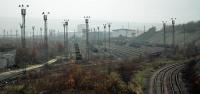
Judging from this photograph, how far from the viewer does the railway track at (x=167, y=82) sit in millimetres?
30734

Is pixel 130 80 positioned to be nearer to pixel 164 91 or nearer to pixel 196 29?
pixel 164 91

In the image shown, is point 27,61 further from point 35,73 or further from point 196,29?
point 196,29

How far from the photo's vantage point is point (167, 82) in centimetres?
3516

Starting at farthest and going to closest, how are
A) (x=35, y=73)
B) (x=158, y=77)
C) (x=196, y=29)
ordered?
(x=196, y=29), (x=35, y=73), (x=158, y=77)

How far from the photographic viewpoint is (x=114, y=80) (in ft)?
106

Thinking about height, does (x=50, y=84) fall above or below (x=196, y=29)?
below

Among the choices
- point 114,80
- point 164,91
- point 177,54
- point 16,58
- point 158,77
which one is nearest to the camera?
point 164,91

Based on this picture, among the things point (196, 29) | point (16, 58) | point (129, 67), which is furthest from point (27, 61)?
point (196, 29)

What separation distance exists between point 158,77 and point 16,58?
2941 cm

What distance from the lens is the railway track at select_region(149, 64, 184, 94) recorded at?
30734 mm

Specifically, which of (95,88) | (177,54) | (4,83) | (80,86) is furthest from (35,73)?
(177,54)

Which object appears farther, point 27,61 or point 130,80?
point 27,61

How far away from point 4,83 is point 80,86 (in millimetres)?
8882

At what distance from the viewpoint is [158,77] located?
38.4 meters
